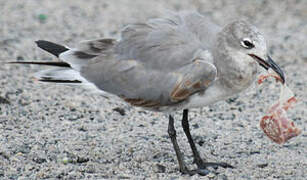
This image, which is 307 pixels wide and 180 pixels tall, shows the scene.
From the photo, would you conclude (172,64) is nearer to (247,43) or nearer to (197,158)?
(247,43)

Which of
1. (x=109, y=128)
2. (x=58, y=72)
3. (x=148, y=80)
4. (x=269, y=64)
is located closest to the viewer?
(x=269, y=64)

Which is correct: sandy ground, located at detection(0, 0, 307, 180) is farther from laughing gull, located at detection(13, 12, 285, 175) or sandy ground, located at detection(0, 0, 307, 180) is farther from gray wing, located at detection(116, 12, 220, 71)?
gray wing, located at detection(116, 12, 220, 71)

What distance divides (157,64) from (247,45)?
31.4 inches

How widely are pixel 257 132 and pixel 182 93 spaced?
1.77m

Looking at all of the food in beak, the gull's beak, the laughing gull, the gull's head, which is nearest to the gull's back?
the laughing gull

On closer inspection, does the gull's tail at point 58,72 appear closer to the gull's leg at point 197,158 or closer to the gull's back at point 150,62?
the gull's back at point 150,62

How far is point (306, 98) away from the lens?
23.6 feet

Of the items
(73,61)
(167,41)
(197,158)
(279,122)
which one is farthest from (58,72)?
(279,122)

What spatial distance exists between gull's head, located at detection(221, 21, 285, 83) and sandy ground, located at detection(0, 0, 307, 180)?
104 cm

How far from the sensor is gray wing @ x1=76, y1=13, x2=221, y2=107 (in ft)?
15.7

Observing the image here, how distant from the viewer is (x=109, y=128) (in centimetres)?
617

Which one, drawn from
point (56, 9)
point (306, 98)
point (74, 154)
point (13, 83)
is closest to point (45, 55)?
point (13, 83)

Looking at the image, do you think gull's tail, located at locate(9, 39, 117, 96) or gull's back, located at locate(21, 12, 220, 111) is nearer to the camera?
gull's back, located at locate(21, 12, 220, 111)

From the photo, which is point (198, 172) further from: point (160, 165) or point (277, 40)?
point (277, 40)
